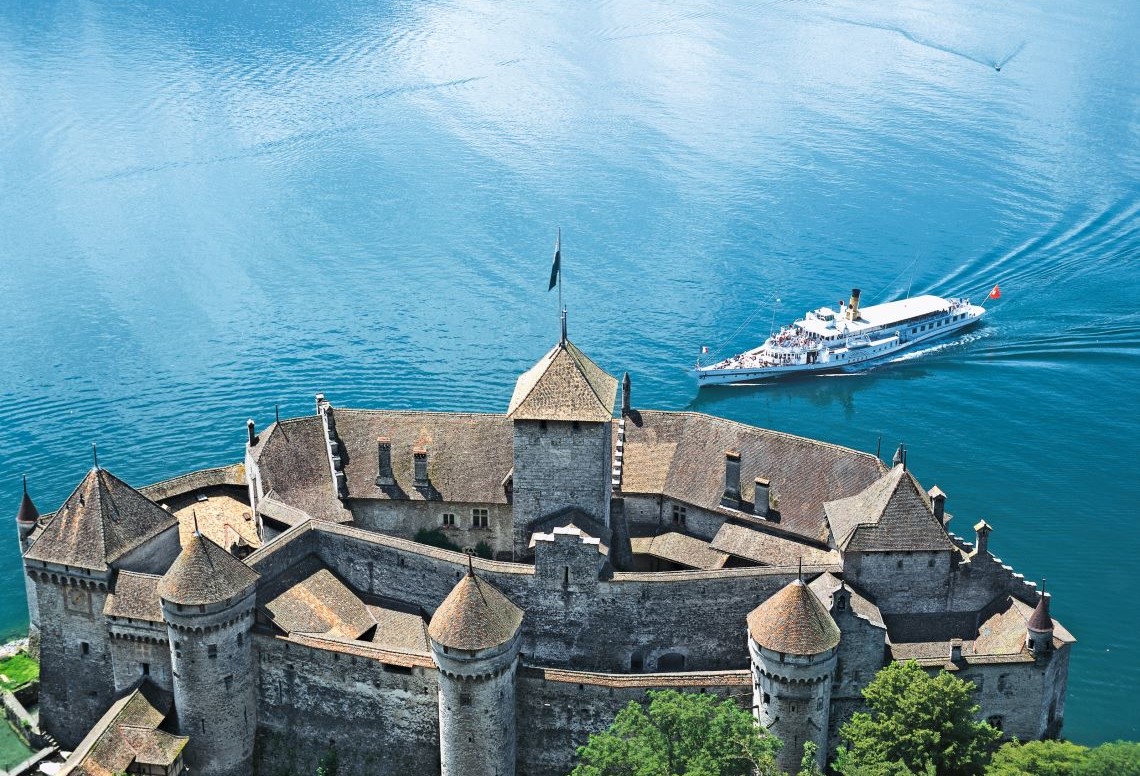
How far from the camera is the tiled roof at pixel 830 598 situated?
62.5m

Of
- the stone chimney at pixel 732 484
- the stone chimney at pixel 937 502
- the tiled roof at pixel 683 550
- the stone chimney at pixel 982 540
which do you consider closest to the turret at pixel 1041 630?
the stone chimney at pixel 982 540

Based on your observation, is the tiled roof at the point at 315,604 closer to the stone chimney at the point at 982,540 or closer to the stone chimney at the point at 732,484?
the stone chimney at the point at 732,484

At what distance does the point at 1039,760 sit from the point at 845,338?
212ft

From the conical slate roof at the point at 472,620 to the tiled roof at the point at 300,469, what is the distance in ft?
51.7

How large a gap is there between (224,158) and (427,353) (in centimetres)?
4890

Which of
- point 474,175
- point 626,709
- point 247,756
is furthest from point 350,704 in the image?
point 474,175

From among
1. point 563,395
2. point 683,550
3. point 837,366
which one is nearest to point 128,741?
point 563,395

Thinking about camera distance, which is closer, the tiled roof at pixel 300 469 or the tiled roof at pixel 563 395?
the tiled roof at pixel 563 395

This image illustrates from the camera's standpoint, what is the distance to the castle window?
73.1 meters

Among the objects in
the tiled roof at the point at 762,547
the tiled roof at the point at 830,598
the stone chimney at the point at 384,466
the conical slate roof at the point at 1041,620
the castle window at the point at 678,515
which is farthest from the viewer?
the castle window at the point at 678,515

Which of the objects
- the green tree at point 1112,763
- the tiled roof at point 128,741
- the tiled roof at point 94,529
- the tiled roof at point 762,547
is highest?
the tiled roof at point 94,529

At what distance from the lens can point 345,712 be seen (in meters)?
62.7

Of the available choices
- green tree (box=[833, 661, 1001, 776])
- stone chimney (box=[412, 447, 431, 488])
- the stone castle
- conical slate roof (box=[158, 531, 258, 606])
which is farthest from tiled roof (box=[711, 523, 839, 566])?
conical slate roof (box=[158, 531, 258, 606])

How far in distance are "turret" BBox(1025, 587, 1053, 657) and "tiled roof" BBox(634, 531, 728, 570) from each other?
1570cm
